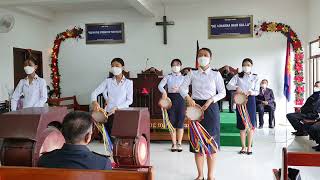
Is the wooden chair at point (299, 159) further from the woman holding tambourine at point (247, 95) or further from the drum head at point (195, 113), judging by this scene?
the woman holding tambourine at point (247, 95)

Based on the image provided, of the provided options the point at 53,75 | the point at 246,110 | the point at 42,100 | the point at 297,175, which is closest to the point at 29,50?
the point at 53,75

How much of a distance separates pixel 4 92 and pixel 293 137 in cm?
643

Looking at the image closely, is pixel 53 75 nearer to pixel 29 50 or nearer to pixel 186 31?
pixel 29 50

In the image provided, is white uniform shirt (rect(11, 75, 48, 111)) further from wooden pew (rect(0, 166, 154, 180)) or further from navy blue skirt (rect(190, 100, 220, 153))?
wooden pew (rect(0, 166, 154, 180))

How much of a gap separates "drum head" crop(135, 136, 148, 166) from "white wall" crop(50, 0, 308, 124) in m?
5.67

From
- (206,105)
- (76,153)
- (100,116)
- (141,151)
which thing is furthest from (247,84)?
(76,153)

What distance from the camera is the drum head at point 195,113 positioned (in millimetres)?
3695

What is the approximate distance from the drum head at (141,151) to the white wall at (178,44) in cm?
567

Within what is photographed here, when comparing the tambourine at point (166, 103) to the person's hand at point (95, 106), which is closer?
the person's hand at point (95, 106)

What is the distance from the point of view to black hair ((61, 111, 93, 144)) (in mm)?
1849

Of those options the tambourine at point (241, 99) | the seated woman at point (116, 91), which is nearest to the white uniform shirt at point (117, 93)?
the seated woman at point (116, 91)

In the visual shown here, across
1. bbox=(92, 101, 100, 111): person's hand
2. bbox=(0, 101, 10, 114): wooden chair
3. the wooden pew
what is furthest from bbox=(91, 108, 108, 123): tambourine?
bbox=(0, 101, 10, 114): wooden chair

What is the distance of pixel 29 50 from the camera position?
898cm

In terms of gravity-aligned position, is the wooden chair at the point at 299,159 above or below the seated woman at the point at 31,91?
below
